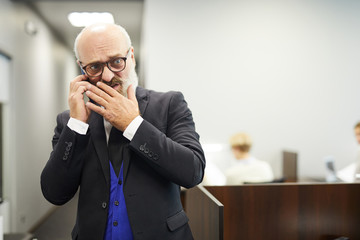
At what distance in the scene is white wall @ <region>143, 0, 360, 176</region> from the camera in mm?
4379

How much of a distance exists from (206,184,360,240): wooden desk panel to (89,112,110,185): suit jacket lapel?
2.88 ft

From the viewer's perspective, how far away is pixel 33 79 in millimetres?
4691

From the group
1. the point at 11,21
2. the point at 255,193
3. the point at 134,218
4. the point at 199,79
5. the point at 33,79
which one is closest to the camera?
the point at 134,218

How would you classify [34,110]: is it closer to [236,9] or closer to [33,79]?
[33,79]

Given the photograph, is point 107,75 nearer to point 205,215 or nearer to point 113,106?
point 113,106

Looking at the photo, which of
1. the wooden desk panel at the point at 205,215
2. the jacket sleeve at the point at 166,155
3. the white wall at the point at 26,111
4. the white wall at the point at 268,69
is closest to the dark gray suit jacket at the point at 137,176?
the jacket sleeve at the point at 166,155

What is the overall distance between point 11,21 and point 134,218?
12.7 ft

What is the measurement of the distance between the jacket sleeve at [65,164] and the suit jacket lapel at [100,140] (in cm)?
4

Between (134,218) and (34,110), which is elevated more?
(34,110)

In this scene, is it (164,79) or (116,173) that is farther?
(164,79)

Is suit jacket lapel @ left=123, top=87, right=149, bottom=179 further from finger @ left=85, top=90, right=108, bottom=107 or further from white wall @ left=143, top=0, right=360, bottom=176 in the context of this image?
white wall @ left=143, top=0, right=360, bottom=176

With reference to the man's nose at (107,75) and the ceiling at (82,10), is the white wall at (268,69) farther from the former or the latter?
the man's nose at (107,75)

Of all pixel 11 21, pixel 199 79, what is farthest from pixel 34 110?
pixel 199 79

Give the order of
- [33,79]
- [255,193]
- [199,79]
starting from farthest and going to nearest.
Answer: [33,79], [199,79], [255,193]
